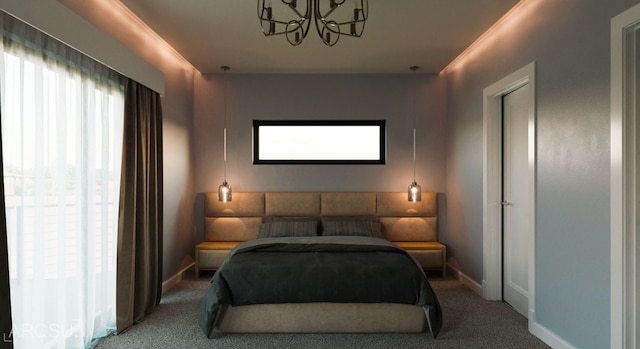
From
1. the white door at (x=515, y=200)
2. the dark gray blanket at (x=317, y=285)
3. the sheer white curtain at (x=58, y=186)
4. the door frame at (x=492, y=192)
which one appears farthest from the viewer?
the door frame at (x=492, y=192)

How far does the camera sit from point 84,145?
277 centimetres

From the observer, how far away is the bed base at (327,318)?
3.06 metres

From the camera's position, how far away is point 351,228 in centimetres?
465

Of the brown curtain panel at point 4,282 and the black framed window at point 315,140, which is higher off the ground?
the black framed window at point 315,140

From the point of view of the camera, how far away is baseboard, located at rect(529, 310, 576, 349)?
2.72 meters

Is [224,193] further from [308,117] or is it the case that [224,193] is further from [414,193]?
[414,193]

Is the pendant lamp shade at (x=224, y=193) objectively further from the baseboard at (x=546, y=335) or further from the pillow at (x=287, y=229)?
the baseboard at (x=546, y=335)

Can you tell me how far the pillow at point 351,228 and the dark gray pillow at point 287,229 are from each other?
163mm

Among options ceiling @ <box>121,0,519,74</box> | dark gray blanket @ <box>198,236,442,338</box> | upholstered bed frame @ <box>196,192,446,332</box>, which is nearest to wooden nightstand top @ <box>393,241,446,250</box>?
upholstered bed frame @ <box>196,192,446,332</box>

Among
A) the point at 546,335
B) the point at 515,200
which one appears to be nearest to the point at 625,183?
the point at 546,335

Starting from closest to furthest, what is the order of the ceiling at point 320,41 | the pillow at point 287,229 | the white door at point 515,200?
1. the ceiling at point 320,41
2. the white door at point 515,200
3. the pillow at point 287,229

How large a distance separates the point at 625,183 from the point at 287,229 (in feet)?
10.9

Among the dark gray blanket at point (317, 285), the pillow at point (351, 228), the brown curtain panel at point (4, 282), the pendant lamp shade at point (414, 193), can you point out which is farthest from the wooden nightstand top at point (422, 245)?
the brown curtain panel at point (4, 282)

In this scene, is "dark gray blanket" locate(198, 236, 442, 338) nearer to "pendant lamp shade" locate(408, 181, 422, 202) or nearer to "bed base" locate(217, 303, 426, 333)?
"bed base" locate(217, 303, 426, 333)
